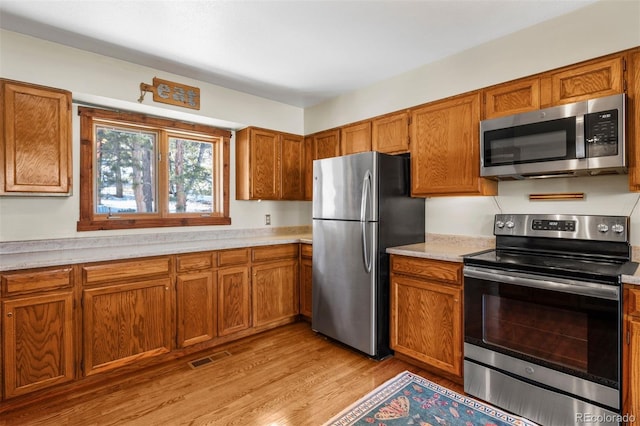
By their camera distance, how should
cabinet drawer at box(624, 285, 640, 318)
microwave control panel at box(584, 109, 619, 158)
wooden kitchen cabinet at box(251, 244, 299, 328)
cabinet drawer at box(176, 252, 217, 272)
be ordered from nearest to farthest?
cabinet drawer at box(624, 285, 640, 318), microwave control panel at box(584, 109, 619, 158), cabinet drawer at box(176, 252, 217, 272), wooden kitchen cabinet at box(251, 244, 299, 328)

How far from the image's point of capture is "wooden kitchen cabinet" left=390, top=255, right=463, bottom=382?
2.34m

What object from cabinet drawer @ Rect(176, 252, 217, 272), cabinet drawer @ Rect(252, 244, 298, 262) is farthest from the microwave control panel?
cabinet drawer @ Rect(176, 252, 217, 272)

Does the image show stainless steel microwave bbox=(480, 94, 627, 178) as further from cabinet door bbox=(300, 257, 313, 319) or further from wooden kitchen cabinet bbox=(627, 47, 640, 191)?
cabinet door bbox=(300, 257, 313, 319)

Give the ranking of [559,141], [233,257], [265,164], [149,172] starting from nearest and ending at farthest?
[559,141], [233,257], [149,172], [265,164]

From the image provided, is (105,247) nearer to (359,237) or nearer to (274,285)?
(274,285)

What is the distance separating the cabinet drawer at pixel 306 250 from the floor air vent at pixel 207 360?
1220mm

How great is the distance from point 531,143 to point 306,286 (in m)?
2.43

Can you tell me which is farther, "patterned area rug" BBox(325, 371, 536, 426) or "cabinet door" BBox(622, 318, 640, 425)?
"patterned area rug" BBox(325, 371, 536, 426)

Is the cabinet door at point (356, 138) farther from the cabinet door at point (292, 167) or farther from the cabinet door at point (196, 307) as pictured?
the cabinet door at point (196, 307)

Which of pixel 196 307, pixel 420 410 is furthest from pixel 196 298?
pixel 420 410

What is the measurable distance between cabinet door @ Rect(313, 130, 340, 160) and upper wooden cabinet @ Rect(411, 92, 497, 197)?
98cm

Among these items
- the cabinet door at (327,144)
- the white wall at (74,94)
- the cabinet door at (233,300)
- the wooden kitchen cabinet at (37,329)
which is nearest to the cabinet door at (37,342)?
the wooden kitchen cabinet at (37,329)

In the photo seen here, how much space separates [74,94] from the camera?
263 centimetres

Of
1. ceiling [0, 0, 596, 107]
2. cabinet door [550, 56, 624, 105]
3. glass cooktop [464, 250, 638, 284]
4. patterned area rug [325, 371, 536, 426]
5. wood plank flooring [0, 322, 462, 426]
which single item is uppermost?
ceiling [0, 0, 596, 107]
